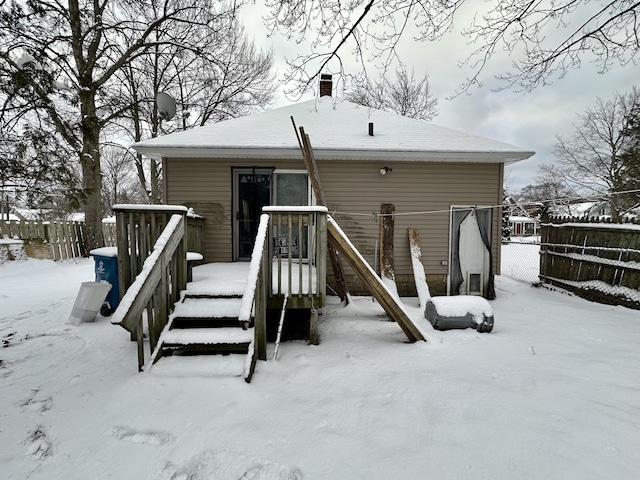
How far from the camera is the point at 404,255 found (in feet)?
20.4

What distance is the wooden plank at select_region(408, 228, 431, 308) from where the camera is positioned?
5.38m

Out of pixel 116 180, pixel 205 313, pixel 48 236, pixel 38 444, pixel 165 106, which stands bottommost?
pixel 38 444

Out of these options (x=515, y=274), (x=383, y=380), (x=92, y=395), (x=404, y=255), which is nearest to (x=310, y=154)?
(x=404, y=255)

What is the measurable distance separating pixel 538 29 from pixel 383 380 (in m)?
4.40

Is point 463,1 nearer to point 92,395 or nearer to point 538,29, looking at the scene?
point 538,29

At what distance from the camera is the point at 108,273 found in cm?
452

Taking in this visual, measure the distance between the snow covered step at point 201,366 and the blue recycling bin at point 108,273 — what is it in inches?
92.2

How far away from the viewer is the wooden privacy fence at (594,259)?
198 inches

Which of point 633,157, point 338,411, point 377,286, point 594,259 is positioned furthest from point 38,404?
point 633,157

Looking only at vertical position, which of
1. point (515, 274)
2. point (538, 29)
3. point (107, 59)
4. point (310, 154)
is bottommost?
point (515, 274)

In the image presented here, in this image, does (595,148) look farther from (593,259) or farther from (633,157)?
(593,259)

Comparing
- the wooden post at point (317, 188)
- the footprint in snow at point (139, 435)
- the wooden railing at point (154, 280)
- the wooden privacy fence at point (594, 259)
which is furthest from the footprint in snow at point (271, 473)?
the wooden privacy fence at point (594, 259)

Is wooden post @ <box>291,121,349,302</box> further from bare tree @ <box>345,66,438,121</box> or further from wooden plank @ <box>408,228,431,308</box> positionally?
bare tree @ <box>345,66,438,121</box>

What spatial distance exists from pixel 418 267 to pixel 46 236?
10.7 meters
